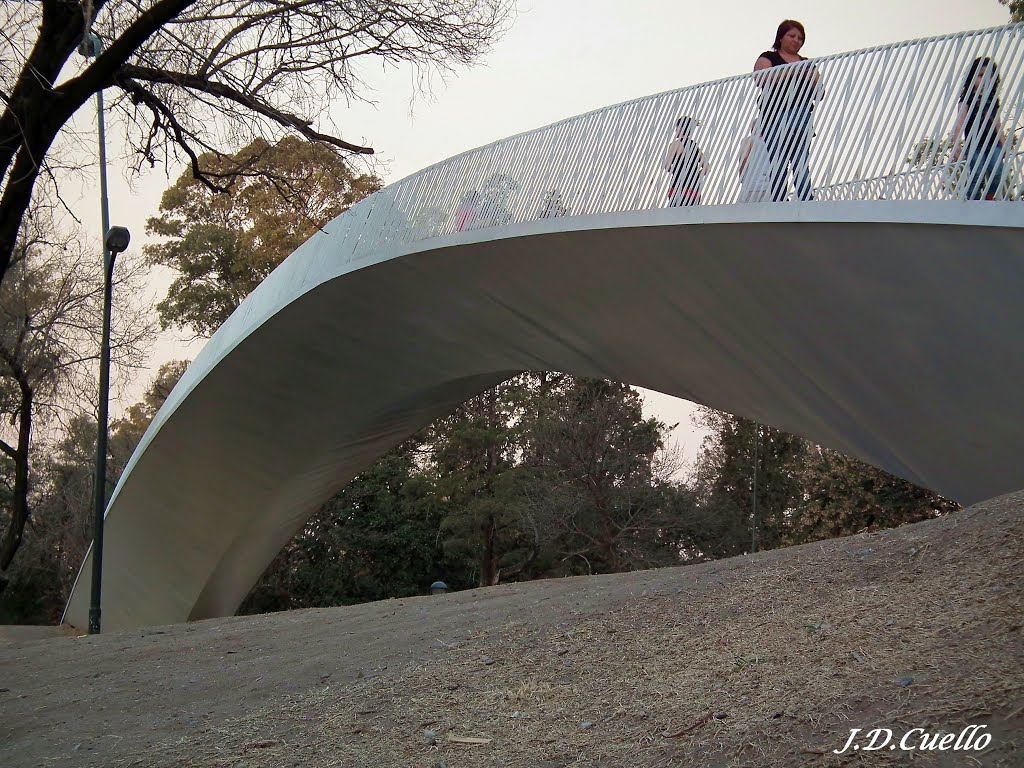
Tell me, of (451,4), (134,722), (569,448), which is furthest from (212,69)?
(569,448)

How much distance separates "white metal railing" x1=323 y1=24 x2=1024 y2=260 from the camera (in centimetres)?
675

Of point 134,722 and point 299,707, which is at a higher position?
point 299,707

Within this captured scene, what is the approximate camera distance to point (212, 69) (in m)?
7.83

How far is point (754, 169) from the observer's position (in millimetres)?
7922

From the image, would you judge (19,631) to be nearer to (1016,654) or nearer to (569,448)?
(569,448)

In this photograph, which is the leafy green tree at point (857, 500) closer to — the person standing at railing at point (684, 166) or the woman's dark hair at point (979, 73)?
the person standing at railing at point (684, 166)

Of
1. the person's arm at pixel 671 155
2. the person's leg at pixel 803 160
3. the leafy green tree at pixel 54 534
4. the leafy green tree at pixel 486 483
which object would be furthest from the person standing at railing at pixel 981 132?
the leafy green tree at pixel 54 534

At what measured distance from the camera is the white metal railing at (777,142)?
6746 mm

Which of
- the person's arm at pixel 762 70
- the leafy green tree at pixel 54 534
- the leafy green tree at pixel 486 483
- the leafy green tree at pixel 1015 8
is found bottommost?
the leafy green tree at pixel 54 534

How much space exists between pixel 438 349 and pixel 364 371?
157 cm

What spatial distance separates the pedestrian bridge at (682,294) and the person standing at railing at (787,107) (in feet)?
0.28

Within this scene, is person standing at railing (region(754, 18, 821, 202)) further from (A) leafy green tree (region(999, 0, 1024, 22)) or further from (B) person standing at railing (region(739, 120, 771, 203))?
(A) leafy green tree (region(999, 0, 1024, 22))

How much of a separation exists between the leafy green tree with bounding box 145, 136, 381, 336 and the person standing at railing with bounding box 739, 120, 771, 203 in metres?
22.0

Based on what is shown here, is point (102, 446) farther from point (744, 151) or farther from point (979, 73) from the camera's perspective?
point (979, 73)
